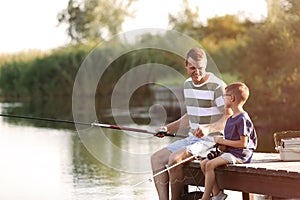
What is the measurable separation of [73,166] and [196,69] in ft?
15.5

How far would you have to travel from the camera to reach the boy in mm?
5199

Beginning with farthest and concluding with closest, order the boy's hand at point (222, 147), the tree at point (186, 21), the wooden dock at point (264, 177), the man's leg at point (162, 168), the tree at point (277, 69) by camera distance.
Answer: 1. the tree at point (186, 21)
2. the tree at point (277, 69)
3. the man's leg at point (162, 168)
4. the boy's hand at point (222, 147)
5. the wooden dock at point (264, 177)

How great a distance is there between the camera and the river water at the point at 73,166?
774cm

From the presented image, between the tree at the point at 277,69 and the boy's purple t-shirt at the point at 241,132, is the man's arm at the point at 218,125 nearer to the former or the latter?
the boy's purple t-shirt at the point at 241,132

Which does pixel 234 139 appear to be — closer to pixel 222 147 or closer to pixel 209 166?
pixel 222 147

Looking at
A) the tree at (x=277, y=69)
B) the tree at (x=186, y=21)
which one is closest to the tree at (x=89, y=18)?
the tree at (x=186, y=21)

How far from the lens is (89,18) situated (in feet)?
134

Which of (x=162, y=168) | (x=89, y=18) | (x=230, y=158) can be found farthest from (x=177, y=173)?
(x=89, y=18)

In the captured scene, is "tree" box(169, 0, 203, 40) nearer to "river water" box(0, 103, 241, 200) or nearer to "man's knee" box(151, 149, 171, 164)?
"river water" box(0, 103, 241, 200)

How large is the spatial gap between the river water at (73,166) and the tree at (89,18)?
22.7 metres

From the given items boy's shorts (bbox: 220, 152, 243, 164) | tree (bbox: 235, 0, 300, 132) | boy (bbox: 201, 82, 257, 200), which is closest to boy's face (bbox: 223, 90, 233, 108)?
boy (bbox: 201, 82, 257, 200)

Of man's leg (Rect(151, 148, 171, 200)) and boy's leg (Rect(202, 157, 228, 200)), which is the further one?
man's leg (Rect(151, 148, 171, 200))

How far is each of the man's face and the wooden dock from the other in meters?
0.58

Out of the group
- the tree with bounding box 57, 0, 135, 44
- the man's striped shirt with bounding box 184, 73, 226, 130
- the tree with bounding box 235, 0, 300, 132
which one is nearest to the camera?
the man's striped shirt with bounding box 184, 73, 226, 130
